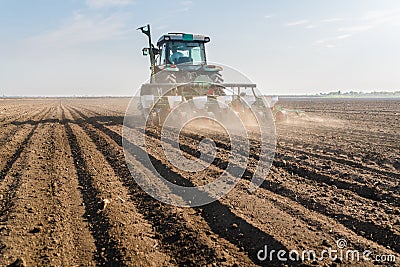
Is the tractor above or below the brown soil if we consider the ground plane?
above

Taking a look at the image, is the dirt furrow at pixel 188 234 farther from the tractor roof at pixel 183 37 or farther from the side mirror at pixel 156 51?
the side mirror at pixel 156 51

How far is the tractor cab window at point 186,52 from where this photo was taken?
42.3ft

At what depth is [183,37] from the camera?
12906 mm

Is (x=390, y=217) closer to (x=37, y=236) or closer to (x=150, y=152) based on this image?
(x=37, y=236)

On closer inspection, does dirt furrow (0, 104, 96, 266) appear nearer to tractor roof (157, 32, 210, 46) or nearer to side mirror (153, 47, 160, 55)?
tractor roof (157, 32, 210, 46)

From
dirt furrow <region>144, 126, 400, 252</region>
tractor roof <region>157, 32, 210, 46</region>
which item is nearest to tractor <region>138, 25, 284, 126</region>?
tractor roof <region>157, 32, 210, 46</region>

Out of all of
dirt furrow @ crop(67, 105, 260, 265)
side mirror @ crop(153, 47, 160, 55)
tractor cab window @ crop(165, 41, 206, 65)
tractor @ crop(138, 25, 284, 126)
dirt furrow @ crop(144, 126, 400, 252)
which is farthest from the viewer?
side mirror @ crop(153, 47, 160, 55)

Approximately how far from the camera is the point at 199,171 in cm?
566

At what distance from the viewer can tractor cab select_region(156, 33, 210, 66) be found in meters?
12.8

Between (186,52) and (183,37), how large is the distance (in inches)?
21.7

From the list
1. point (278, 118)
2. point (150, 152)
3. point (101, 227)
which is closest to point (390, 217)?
point (101, 227)

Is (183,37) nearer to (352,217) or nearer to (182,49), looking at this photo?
(182,49)

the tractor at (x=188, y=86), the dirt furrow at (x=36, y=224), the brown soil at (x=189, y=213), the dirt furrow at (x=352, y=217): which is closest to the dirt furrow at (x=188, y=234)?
the brown soil at (x=189, y=213)

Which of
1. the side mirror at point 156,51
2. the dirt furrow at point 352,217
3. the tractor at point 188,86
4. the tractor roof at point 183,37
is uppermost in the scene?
the tractor roof at point 183,37
